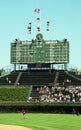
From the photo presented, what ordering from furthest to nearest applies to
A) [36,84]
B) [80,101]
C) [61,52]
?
[61,52], [36,84], [80,101]

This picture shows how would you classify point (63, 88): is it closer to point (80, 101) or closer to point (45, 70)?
point (80, 101)

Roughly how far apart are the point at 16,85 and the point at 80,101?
26612mm

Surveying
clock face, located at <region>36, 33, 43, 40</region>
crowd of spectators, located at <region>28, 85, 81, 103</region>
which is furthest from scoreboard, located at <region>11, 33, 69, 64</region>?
crowd of spectators, located at <region>28, 85, 81, 103</region>

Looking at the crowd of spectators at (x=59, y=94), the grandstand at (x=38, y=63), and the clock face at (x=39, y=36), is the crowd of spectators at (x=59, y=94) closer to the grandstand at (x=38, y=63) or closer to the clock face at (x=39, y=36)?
the grandstand at (x=38, y=63)

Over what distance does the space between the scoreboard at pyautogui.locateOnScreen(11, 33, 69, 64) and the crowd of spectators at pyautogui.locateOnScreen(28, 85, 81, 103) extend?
53.1 feet

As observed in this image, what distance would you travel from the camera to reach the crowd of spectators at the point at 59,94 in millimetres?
90562

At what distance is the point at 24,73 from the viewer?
117m

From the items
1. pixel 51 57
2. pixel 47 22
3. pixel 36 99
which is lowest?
pixel 36 99

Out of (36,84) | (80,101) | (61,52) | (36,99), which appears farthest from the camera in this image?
(61,52)

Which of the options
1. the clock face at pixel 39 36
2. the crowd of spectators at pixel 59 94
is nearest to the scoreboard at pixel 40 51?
the clock face at pixel 39 36

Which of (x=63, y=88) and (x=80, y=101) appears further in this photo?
(x=63, y=88)

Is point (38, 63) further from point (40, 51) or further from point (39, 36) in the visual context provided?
point (39, 36)

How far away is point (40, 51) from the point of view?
117000 mm

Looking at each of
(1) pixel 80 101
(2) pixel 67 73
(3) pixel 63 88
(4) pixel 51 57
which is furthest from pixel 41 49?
(1) pixel 80 101
